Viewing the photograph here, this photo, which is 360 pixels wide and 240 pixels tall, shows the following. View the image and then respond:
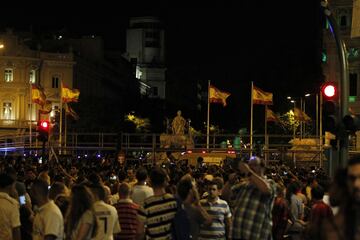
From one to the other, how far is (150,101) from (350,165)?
341 feet

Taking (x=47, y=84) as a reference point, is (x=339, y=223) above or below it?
below

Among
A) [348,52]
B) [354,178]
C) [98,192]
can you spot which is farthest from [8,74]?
[354,178]

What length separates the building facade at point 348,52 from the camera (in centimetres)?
5815

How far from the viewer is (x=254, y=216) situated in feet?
29.3

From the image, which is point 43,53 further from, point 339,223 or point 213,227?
point 339,223

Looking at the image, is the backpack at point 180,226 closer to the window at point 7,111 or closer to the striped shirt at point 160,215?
the striped shirt at point 160,215

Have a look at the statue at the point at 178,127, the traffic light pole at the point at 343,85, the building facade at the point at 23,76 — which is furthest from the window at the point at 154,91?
the traffic light pole at the point at 343,85

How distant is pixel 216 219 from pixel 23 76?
69802mm

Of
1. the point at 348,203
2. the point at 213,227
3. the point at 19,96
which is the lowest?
the point at 213,227

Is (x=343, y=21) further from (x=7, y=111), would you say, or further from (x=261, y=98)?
(x=7, y=111)

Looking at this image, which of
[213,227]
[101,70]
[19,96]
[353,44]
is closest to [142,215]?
[213,227]

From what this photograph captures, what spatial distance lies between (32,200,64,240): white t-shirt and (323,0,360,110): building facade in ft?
161

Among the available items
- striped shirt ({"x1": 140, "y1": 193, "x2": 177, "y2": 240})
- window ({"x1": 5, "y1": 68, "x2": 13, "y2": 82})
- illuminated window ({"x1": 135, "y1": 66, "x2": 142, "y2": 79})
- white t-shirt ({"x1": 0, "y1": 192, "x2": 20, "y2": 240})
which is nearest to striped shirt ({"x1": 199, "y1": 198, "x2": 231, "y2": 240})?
striped shirt ({"x1": 140, "y1": 193, "x2": 177, "y2": 240})

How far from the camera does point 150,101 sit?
110 m
